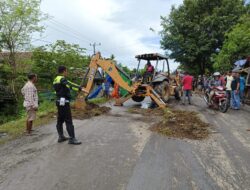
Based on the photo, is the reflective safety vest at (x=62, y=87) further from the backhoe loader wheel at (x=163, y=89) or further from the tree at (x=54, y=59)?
the tree at (x=54, y=59)

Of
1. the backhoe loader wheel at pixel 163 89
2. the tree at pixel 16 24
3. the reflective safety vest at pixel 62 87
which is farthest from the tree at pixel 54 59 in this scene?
the reflective safety vest at pixel 62 87

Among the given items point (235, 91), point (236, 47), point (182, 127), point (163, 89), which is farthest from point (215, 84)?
point (236, 47)

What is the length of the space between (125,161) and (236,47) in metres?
20.9

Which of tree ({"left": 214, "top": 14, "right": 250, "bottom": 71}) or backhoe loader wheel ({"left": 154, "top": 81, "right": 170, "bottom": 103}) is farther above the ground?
tree ({"left": 214, "top": 14, "right": 250, "bottom": 71})

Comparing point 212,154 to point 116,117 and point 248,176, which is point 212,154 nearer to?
point 248,176

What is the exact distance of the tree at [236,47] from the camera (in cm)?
2393

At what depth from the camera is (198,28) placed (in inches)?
1314

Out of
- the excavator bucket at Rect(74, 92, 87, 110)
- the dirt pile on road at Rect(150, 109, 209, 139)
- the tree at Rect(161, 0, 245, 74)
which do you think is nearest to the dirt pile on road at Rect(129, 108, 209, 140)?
the dirt pile on road at Rect(150, 109, 209, 139)

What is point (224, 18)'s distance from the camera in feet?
105

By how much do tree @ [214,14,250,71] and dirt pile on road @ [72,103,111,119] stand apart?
15.1m

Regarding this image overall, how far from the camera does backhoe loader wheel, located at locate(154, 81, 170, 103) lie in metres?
15.3

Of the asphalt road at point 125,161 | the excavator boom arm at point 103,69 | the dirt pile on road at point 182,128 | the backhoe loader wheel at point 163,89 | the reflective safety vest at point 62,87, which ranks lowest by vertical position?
the asphalt road at point 125,161

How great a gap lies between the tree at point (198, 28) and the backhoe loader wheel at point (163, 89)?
18.2 meters

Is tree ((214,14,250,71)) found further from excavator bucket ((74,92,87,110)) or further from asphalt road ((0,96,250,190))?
asphalt road ((0,96,250,190))
